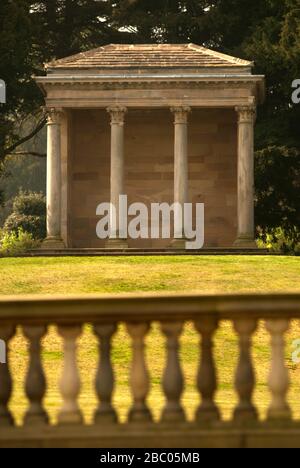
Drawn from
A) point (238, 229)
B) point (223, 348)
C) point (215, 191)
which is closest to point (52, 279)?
point (223, 348)

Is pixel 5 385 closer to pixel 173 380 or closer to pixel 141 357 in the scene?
pixel 141 357

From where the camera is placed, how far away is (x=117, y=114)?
144ft

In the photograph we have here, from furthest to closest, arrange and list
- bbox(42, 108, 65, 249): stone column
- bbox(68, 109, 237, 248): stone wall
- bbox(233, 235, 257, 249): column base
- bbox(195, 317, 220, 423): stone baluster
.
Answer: bbox(68, 109, 237, 248): stone wall < bbox(42, 108, 65, 249): stone column < bbox(233, 235, 257, 249): column base < bbox(195, 317, 220, 423): stone baluster

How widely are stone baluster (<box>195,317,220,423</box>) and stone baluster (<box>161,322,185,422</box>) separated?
0.16m

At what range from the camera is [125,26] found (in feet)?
192

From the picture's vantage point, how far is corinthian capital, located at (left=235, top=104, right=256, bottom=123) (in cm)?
4362

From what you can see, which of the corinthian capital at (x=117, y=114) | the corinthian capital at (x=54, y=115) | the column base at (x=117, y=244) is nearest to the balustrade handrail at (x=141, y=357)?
the column base at (x=117, y=244)

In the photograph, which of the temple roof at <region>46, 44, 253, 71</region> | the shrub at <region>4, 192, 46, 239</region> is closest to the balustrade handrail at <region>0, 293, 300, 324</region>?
the temple roof at <region>46, 44, 253, 71</region>

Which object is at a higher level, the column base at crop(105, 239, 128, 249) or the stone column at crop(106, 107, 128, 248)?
the stone column at crop(106, 107, 128, 248)

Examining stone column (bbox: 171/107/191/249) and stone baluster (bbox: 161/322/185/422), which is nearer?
stone baluster (bbox: 161/322/185/422)

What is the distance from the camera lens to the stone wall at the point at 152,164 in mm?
47594

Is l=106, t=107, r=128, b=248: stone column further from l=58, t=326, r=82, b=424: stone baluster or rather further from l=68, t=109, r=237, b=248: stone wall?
l=58, t=326, r=82, b=424: stone baluster

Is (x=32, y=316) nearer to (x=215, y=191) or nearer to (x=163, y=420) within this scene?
(x=163, y=420)

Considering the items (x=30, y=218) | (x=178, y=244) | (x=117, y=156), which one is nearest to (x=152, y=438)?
(x=178, y=244)
